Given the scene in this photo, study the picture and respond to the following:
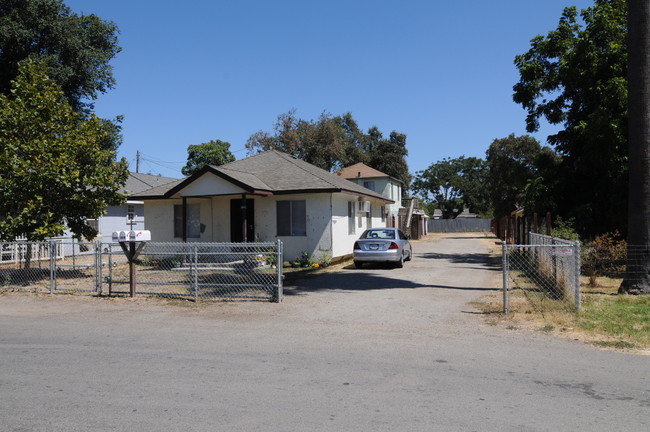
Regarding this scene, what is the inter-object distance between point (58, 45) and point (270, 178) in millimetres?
13209

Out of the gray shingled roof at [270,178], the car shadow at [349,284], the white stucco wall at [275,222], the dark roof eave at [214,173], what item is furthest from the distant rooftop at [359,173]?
the car shadow at [349,284]

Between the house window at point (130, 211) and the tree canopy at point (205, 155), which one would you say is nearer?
the house window at point (130, 211)

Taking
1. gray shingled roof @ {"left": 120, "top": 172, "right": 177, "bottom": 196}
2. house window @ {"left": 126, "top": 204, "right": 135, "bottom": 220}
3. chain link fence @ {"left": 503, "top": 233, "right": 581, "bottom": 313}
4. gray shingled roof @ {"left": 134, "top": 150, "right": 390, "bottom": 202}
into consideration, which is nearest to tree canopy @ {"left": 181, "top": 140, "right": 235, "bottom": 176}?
gray shingled roof @ {"left": 120, "top": 172, "right": 177, "bottom": 196}

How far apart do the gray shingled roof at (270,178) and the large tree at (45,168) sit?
12.0 ft

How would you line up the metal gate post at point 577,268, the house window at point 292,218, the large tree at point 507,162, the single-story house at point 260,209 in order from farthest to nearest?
the large tree at point 507,162, the house window at point 292,218, the single-story house at point 260,209, the metal gate post at point 577,268

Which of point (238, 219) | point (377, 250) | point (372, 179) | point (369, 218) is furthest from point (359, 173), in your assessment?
point (377, 250)

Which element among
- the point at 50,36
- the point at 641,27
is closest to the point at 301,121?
the point at 50,36

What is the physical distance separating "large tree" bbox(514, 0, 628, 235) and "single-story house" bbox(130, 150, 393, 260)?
8731 mm

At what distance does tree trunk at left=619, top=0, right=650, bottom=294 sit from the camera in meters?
10.8

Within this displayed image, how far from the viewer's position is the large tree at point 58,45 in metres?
22.4

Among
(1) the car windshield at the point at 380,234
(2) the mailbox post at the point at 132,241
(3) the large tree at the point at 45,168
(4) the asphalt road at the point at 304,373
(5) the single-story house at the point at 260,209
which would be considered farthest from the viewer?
(5) the single-story house at the point at 260,209

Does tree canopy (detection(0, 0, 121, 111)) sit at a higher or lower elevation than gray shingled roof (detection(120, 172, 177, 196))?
higher

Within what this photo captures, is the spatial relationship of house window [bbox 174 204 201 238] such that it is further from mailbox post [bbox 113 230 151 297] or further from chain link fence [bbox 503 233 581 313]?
chain link fence [bbox 503 233 581 313]

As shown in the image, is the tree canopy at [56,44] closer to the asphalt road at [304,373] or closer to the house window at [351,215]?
the house window at [351,215]
